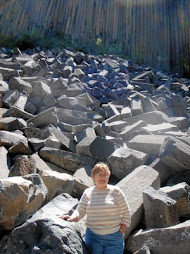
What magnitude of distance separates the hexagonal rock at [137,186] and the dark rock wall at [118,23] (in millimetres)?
10569

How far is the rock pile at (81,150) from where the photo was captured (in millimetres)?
2951

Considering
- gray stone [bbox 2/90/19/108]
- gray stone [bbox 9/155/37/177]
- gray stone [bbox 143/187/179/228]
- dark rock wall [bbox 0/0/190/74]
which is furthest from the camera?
dark rock wall [bbox 0/0/190/74]

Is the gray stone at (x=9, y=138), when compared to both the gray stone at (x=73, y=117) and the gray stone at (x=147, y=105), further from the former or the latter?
the gray stone at (x=147, y=105)

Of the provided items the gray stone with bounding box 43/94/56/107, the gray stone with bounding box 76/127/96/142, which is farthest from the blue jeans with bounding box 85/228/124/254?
the gray stone with bounding box 43/94/56/107

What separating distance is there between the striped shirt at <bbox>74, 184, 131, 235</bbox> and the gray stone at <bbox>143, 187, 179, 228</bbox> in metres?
0.68

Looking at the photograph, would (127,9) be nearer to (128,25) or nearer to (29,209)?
(128,25)

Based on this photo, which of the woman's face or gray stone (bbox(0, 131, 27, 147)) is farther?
gray stone (bbox(0, 131, 27, 147))

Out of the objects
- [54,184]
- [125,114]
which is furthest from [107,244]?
[125,114]

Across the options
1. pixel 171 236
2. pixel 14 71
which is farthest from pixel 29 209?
pixel 14 71

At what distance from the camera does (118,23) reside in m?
14.3

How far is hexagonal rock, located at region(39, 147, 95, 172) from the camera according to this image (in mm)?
4734

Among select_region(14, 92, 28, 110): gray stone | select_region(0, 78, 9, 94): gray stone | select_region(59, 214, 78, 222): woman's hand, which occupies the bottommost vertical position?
select_region(14, 92, 28, 110): gray stone

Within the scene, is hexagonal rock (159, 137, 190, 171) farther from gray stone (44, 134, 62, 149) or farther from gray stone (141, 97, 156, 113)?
gray stone (141, 97, 156, 113)

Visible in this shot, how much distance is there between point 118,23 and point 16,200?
1235 centimetres
